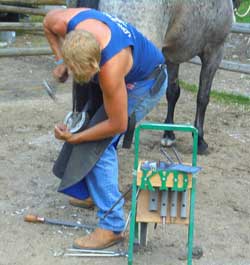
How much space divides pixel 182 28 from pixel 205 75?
2.50 ft

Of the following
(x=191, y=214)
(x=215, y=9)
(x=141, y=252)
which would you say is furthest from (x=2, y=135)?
(x=191, y=214)

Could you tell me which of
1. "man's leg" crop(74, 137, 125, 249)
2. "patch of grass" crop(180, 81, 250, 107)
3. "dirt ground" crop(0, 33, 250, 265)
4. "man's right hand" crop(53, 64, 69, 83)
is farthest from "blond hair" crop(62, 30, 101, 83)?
"patch of grass" crop(180, 81, 250, 107)

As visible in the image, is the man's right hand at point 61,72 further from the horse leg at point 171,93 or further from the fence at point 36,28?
the fence at point 36,28

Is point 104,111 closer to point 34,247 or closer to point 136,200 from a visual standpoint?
point 136,200

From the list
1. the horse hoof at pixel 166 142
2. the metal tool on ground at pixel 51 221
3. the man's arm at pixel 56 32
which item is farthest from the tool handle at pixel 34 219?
the horse hoof at pixel 166 142

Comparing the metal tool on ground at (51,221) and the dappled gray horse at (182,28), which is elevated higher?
the dappled gray horse at (182,28)

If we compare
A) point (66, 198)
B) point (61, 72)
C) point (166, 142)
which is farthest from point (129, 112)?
point (166, 142)

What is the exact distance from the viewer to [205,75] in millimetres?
5902

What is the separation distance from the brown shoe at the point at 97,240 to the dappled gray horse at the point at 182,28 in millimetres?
1461

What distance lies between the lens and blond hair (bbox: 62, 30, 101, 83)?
3143 millimetres

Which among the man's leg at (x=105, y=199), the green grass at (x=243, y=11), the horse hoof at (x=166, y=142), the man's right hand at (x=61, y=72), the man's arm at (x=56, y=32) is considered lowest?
the green grass at (x=243, y=11)

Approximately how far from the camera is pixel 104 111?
363 cm

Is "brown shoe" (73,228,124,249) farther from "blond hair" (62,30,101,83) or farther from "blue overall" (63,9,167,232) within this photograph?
"blond hair" (62,30,101,83)

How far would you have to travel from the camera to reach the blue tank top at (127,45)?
330 cm
